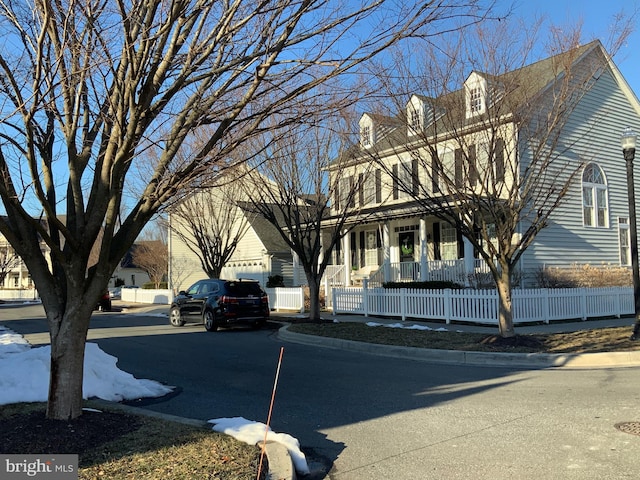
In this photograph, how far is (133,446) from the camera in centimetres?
491

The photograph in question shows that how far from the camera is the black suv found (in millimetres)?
17156

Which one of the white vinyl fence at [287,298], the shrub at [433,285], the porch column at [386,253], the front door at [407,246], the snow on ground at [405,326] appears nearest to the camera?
the snow on ground at [405,326]

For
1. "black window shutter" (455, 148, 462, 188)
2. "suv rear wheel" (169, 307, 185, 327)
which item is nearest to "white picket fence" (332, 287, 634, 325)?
"black window shutter" (455, 148, 462, 188)

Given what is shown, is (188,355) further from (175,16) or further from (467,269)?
(467,269)

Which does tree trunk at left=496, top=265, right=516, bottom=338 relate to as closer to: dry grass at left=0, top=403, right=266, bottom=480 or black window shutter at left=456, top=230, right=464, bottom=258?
dry grass at left=0, top=403, right=266, bottom=480

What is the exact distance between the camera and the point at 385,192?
24281mm

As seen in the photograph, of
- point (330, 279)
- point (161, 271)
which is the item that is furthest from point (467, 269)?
point (161, 271)

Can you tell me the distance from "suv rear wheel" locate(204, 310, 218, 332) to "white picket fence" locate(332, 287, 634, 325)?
216 inches

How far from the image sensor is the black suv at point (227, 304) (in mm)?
17156

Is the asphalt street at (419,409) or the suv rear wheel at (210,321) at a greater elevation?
the suv rear wheel at (210,321)

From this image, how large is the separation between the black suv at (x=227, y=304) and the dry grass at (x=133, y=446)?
11.4 metres

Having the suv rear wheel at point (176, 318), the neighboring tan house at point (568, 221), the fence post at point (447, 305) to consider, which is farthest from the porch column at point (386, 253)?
the suv rear wheel at point (176, 318)

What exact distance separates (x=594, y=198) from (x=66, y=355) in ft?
74.0

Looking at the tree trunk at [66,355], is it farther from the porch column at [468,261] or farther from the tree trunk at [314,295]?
the porch column at [468,261]
